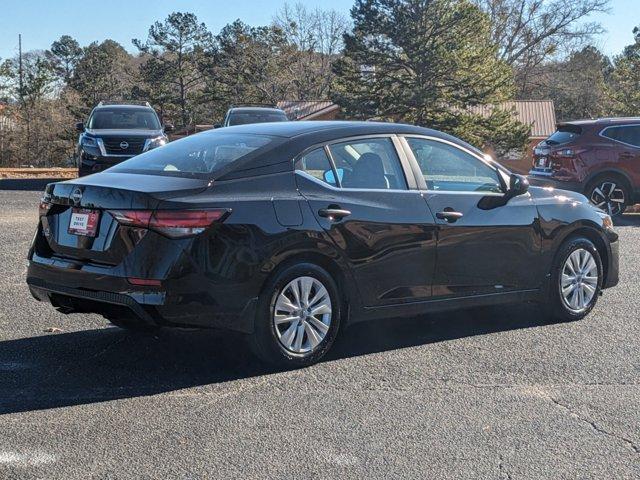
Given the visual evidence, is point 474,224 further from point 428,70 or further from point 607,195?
point 428,70

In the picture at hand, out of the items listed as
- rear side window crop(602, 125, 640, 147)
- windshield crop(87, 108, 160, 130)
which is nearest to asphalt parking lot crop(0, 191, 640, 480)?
rear side window crop(602, 125, 640, 147)

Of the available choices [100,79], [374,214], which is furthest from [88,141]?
[100,79]

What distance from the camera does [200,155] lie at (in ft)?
18.7

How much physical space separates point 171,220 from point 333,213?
1142 millimetres

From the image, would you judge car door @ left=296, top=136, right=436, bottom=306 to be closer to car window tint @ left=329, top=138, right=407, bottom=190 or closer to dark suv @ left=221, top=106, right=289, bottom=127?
car window tint @ left=329, top=138, right=407, bottom=190

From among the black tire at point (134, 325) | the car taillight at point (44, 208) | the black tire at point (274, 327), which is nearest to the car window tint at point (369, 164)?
the black tire at point (274, 327)

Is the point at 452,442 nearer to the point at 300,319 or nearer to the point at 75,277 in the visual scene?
the point at 300,319

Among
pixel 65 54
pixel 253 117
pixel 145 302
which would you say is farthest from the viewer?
pixel 65 54

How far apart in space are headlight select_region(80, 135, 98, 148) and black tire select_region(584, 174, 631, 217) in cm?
1039

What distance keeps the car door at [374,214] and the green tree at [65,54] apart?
227 ft

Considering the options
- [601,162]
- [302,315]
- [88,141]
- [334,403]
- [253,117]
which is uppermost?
[253,117]

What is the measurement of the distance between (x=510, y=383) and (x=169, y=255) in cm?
225

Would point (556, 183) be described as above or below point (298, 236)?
above

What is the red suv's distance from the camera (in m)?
14.0
